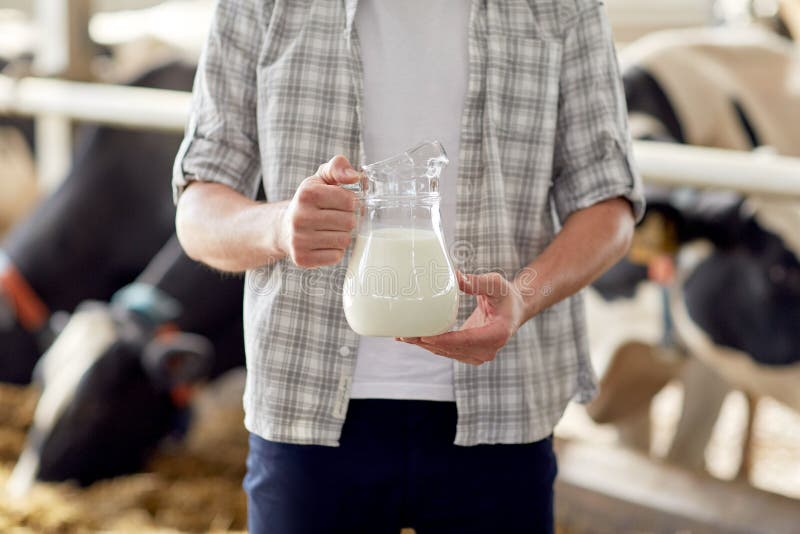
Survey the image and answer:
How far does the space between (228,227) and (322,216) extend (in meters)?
0.15

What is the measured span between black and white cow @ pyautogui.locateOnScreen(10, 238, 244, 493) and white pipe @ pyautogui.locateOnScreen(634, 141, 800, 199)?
32.9 inches

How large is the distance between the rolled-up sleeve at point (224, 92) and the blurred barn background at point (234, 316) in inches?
29.6

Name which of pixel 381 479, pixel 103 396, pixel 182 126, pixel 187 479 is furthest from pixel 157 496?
pixel 381 479

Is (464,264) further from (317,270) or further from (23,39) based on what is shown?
(23,39)

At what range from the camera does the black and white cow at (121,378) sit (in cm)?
181

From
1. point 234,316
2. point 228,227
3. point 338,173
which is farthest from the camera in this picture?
point 234,316

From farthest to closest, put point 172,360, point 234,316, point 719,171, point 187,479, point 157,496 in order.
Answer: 1. point 234,316
2. point 187,479
3. point 157,496
4. point 172,360
5. point 719,171

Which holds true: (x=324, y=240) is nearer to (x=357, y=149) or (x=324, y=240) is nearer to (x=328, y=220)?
(x=328, y=220)

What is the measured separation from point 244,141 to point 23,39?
4.06 metres

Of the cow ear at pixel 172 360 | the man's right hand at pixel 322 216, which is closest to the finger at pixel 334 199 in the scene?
the man's right hand at pixel 322 216

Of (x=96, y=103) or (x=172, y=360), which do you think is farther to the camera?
(x=96, y=103)

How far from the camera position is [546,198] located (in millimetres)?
954

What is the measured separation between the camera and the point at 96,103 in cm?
196

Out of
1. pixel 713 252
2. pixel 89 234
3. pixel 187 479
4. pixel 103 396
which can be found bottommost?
pixel 187 479
